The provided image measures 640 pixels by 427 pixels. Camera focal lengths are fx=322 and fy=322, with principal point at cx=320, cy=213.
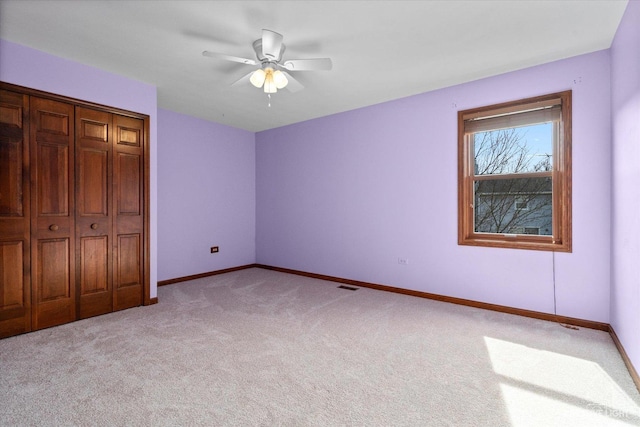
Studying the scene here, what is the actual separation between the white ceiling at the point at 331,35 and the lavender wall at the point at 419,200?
313mm

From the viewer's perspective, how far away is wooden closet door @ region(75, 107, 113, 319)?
3354 mm

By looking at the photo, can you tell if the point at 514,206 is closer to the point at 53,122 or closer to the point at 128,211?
the point at 128,211

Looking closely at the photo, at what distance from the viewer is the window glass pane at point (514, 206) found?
3.49m

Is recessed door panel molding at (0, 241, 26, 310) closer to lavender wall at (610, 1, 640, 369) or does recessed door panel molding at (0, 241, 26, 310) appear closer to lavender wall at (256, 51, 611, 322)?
lavender wall at (256, 51, 611, 322)

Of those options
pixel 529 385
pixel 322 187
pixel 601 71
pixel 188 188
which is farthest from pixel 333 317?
pixel 601 71

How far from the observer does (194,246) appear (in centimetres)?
527

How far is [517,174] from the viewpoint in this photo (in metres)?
3.62

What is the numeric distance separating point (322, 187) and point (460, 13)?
3.21m

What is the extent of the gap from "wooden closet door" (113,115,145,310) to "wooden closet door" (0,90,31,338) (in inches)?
29.9

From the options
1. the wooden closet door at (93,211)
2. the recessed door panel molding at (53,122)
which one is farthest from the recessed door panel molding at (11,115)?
the wooden closet door at (93,211)

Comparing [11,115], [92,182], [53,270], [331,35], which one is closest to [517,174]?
[331,35]

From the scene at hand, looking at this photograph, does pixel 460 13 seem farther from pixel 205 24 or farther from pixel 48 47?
pixel 48 47

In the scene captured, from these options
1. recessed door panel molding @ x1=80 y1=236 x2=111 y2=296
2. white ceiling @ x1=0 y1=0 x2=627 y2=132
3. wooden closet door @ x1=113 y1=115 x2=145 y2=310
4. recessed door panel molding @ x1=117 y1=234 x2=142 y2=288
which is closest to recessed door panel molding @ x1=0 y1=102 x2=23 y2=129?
white ceiling @ x1=0 y1=0 x2=627 y2=132

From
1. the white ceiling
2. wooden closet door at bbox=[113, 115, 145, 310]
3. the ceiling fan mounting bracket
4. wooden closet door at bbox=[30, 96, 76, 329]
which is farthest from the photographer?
wooden closet door at bbox=[113, 115, 145, 310]
